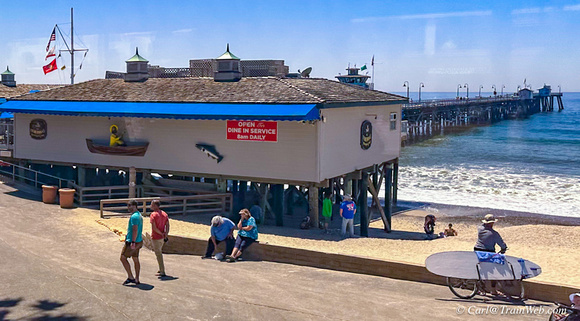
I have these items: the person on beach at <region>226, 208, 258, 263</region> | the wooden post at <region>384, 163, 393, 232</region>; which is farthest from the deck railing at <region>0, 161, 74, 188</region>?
the wooden post at <region>384, 163, 393, 232</region>

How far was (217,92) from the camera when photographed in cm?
2173

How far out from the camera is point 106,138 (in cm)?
2280

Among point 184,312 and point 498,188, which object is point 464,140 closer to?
point 498,188

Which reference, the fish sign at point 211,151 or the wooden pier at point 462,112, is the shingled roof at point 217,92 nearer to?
the fish sign at point 211,151

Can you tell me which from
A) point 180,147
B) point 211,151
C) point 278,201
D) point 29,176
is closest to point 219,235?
point 211,151

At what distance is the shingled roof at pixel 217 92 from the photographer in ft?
65.6

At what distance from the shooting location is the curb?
10758 millimetres

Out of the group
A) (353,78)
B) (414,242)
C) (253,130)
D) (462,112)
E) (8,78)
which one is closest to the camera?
(414,242)

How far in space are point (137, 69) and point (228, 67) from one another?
4.51 metres

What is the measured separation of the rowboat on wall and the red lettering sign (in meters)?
3.67

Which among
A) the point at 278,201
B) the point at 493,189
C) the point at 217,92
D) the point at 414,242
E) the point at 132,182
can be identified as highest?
the point at 217,92

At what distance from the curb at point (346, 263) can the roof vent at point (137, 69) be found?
11.9m

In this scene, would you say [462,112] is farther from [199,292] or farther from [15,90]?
[199,292]

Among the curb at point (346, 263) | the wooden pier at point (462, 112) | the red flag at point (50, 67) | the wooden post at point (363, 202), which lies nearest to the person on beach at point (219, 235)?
the curb at point (346, 263)
